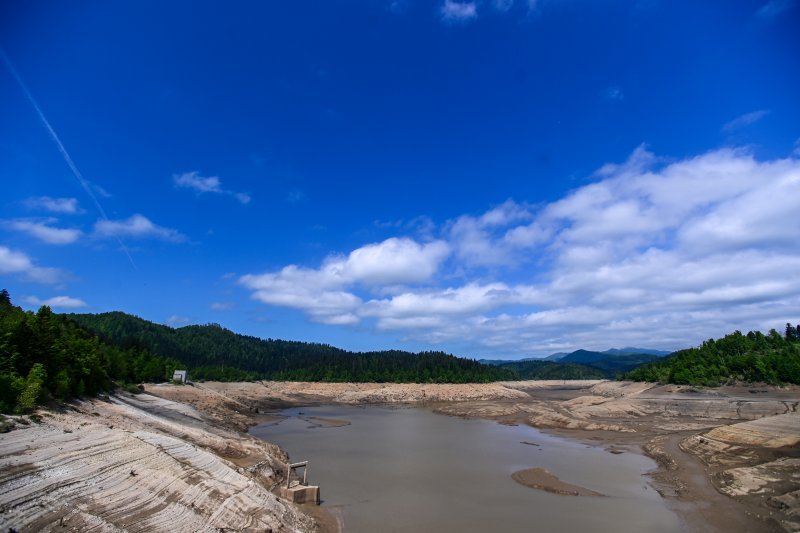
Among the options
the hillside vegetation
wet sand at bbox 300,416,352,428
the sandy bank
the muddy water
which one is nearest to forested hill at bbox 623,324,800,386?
the muddy water

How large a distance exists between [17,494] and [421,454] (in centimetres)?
3338

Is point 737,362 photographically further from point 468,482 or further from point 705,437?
point 468,482

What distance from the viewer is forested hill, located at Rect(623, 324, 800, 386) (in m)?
79.3

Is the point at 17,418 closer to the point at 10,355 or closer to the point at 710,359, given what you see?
the point at 10,355

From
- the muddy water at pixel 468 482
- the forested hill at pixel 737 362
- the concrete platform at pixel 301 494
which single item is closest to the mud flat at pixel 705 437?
the muddy water at pixel 468 482

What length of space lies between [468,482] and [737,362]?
86363mm

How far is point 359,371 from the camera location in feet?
518

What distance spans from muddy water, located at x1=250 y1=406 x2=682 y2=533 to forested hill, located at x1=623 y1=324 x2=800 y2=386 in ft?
187

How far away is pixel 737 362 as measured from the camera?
87250 mm

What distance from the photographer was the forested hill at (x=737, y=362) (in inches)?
3123

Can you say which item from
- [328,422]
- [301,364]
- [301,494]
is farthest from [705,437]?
[301,364]

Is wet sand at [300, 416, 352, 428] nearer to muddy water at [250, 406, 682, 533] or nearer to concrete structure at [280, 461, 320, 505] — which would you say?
muddy water at [250, 406, 682, 533]

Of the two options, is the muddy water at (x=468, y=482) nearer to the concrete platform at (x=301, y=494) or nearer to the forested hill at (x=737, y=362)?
the concrete platform at (x=301, y=494)

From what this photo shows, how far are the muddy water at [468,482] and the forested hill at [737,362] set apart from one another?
5699cm
